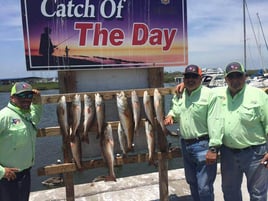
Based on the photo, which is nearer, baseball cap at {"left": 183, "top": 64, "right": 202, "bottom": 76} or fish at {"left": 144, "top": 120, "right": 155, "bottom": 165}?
baseball cap at {"left": 183, "top": 64, "right": 202, "bottom": 76}

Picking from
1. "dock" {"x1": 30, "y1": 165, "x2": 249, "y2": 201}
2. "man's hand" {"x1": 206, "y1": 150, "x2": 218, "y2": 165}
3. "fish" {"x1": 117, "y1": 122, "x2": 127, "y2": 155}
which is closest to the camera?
"man's hand" {"x1": 206, "y1": 150, "x2": 218, "y2": 165}

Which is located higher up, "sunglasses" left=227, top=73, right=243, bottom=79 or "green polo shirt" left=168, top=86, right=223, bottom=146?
"sunglasses" left=227, top=73, right=243, bottom=79

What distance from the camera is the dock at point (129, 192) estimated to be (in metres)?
5.04

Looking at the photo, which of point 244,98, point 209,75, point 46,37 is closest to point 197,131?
point 244,98

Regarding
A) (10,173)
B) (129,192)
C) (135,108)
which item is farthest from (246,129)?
(129,192)

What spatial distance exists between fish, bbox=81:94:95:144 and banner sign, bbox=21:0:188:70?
471mm

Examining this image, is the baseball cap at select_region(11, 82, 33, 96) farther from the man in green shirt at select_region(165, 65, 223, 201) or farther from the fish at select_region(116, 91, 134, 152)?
the man in green shirt at select_region(165, 65, 223, 201)

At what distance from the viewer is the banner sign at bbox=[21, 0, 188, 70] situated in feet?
13.5

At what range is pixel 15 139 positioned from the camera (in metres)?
3.30

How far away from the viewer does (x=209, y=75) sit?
42594 mm

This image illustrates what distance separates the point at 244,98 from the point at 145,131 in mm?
1454

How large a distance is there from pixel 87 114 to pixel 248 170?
1769 mm

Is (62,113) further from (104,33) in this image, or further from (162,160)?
(162,160)

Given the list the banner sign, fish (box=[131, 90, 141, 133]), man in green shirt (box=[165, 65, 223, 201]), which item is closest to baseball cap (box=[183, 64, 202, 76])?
man in green shirt (box=[165, 65, 223, 201])
